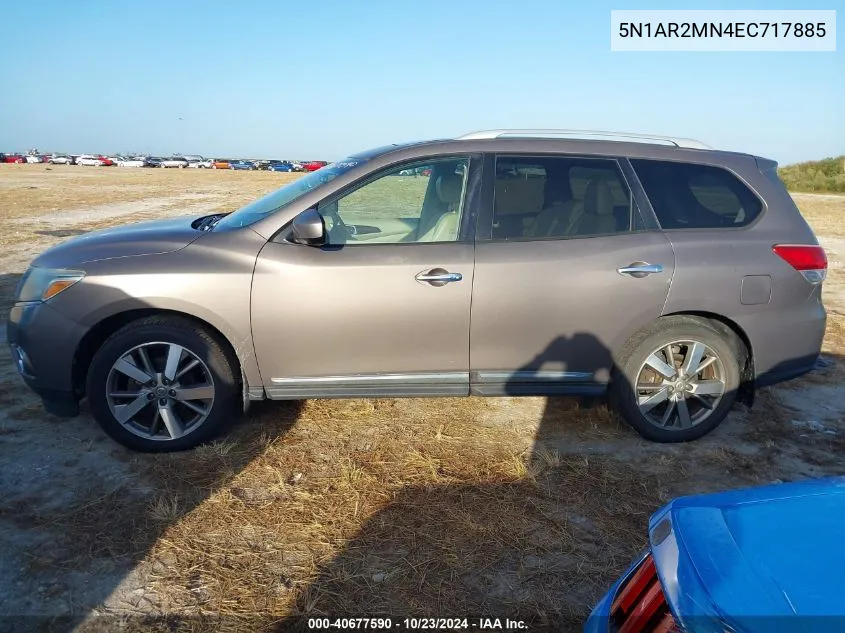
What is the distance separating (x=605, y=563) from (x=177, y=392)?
2491mm

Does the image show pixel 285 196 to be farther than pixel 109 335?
Yes

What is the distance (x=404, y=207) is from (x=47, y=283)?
213 centimetres

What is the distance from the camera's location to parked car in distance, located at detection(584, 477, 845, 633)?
1239mm

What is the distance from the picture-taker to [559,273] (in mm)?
3637

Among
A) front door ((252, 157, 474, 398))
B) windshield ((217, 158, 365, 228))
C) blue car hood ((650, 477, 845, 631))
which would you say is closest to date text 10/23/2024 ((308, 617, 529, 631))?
blue car hood ((650, 477, 845, 631))

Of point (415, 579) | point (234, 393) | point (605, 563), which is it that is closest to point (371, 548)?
point (415, 579)

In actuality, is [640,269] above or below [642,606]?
above

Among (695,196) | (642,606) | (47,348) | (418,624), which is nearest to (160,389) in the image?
(47,348)

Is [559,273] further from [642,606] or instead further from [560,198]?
[642,606]

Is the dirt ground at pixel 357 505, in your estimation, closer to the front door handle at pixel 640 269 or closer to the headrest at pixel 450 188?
the front door handle at pixel 640 269

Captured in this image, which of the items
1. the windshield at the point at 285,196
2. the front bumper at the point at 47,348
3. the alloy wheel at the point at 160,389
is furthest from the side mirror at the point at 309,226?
the front bumper at the point at 47,348

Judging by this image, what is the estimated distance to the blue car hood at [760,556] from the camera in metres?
1.24

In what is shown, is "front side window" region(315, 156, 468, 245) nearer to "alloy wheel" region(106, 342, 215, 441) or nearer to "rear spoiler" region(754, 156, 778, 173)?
"alloy wheel" region(106, 342, 215, 441)

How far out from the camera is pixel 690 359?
3830mm
